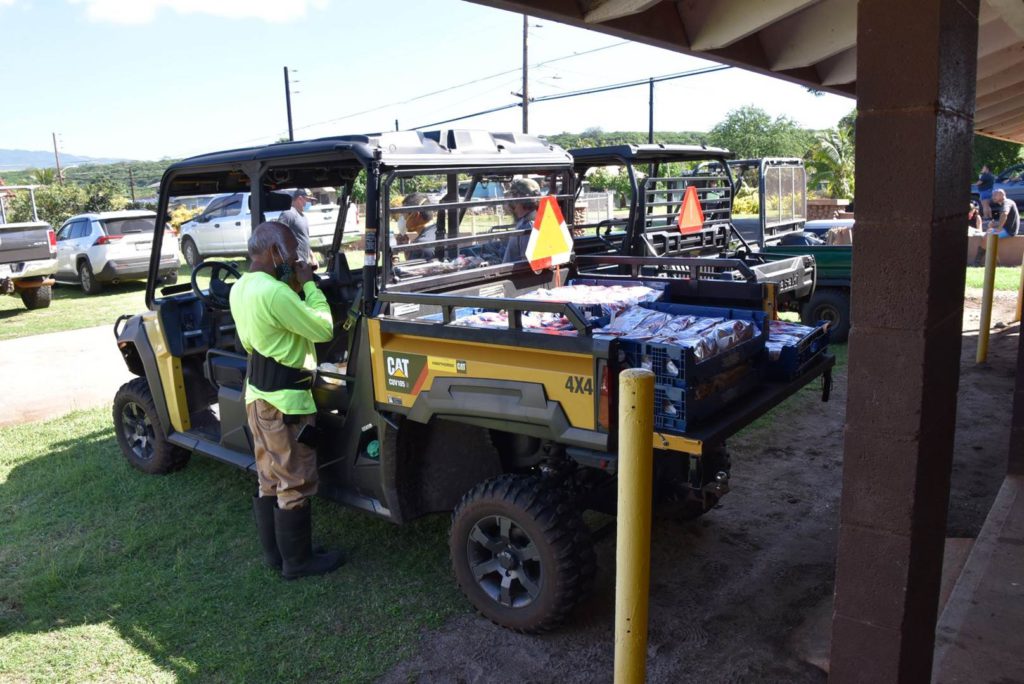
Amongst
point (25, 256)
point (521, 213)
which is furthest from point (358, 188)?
point (25, 256)

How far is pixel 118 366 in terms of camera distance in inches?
380

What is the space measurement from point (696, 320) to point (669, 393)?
29.9 inches

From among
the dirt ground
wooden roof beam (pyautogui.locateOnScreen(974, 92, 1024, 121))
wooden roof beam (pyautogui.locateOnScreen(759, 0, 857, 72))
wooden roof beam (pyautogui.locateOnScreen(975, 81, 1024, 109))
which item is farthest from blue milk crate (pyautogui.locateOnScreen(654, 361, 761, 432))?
wooden roof beam (pyautogui.locateOnScreen(974, 92, 1024, 121))

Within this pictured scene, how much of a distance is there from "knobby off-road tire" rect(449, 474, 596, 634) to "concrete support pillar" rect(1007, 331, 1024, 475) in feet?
10.2

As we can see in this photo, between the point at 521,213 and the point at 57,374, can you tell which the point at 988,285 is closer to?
the point at 521,213

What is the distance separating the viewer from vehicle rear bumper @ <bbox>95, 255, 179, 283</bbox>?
1580cm

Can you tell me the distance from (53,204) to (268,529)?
38631 mm

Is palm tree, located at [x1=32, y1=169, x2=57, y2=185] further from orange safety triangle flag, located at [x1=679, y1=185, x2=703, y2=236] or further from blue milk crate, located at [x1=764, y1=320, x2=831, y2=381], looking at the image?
blue milk crate, located at [x1=764, y1=320, x2=831, y2=381]

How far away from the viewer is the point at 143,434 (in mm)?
5934

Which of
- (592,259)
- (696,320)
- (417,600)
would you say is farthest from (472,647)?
(592,259)

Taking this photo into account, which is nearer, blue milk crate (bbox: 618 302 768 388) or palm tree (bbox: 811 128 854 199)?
blue milk crate (bbox: 618 302 768 388)

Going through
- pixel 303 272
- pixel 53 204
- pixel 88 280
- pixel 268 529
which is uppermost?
pixel 53 204

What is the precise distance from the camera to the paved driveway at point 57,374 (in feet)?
26.3

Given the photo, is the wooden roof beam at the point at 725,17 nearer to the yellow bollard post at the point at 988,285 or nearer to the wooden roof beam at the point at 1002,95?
the wooden roof beam at the point at 1002,95
